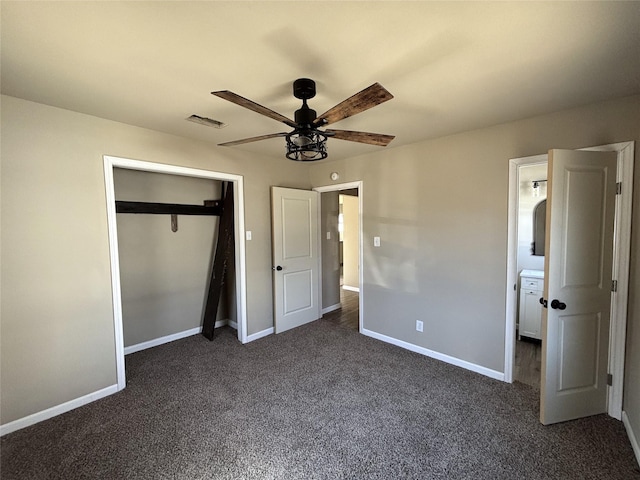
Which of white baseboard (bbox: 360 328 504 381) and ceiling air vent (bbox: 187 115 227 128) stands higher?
ceiling air vent (bbox: 187 115 227 128)

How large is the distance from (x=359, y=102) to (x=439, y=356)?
9.22 ft

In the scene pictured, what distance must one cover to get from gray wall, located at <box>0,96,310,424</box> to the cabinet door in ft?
14.7

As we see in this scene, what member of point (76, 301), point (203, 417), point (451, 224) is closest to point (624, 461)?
point (451, 224)

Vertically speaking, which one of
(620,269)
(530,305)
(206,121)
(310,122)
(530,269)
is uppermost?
(206,121)

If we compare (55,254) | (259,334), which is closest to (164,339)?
(259,334)

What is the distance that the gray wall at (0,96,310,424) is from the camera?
204cm

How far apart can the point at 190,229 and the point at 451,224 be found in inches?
129

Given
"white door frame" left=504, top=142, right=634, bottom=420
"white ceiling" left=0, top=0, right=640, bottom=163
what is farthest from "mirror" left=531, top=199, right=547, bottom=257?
"white ceiling" left=0, top=0, right=640, bottom=163

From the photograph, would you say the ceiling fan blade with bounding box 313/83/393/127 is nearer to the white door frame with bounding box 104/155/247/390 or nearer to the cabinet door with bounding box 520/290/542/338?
the white door frame with bounding box 104/155/247/390

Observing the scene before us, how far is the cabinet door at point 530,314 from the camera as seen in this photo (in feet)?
11.0

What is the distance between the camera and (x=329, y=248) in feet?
15.6

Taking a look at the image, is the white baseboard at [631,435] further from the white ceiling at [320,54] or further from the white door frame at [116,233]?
the white door frame at [116,233]

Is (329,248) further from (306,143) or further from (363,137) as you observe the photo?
(306,143)

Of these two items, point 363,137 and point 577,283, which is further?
point 577,283
